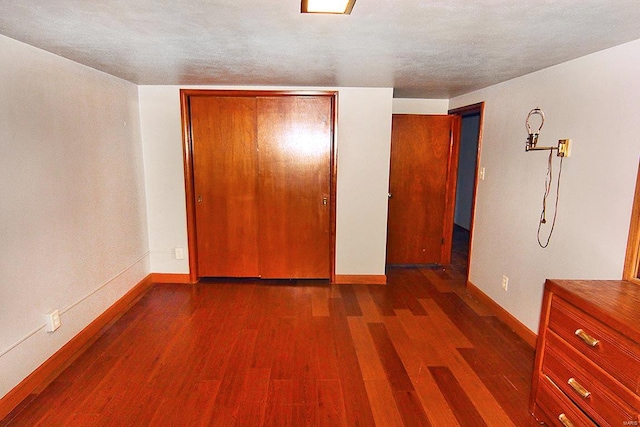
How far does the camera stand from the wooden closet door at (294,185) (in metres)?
3.56

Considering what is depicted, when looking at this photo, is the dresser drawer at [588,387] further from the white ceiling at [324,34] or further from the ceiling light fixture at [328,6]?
the ceiling light fixture at [328,6]

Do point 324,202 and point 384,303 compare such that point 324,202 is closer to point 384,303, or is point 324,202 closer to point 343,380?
point 384,303

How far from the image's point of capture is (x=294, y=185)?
3.68 metres

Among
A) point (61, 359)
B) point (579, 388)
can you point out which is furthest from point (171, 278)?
point (579, 388)

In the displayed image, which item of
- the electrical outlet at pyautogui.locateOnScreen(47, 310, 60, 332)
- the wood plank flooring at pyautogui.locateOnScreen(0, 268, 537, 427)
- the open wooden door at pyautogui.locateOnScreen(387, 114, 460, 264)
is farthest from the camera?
the open wooden door at pyautogui.locateOnScreen(387, 114, 460, 264)

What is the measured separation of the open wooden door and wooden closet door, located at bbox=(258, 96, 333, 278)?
0.99 m

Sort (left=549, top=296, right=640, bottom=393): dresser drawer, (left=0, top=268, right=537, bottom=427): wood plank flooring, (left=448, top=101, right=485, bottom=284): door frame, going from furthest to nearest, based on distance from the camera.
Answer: (left=448, top=101, right=485, bottom=284): door frame, (left=0, top=268, right=537, bottom=427): wood plank flooring, (left=549, top=296, right=640, bottom=393): dresser drawer

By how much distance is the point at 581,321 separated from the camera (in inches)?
63.0

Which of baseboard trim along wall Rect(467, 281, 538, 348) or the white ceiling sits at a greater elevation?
the white ceiling

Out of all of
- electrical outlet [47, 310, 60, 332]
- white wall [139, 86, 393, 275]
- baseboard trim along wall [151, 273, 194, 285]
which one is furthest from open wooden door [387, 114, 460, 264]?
electrical outlet [47, 310, 60, 332]

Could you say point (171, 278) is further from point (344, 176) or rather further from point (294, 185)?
point (344, 176)

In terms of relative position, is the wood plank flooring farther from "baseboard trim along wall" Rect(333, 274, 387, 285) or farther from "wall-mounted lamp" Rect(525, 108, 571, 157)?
"wall-mounted lamp" Rect(525, 108, 571, 157)

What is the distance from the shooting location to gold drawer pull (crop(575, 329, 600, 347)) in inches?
60.0

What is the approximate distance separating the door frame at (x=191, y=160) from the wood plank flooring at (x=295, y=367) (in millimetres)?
475
